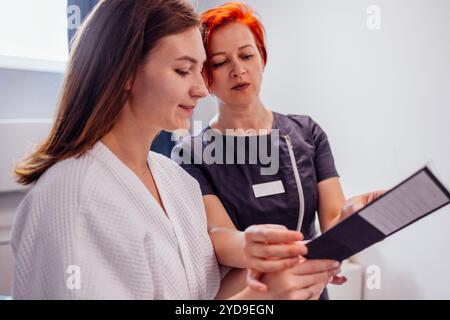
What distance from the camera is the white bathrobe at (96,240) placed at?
28.0 inches

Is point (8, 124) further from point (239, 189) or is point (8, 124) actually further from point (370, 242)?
point (370, 242)

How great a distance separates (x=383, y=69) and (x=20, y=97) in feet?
5.22

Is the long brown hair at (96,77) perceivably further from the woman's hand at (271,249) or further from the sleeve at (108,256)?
the woman's hand at (271,249)

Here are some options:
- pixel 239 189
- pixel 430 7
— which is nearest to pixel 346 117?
pixel 430 7

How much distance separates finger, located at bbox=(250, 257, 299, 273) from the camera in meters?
0.80

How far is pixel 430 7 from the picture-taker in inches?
73.2

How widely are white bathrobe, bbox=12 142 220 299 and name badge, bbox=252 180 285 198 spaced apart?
424mm

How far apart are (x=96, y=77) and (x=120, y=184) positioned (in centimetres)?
21

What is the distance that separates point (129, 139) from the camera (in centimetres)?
91

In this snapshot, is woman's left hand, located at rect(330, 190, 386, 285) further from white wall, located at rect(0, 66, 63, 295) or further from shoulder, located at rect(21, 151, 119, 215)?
white wall, located at rect(0, 66, 63, 295)

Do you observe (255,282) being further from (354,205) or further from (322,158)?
(322,158)

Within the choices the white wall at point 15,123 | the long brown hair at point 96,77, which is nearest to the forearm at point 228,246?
the long brown hair at point 96,77

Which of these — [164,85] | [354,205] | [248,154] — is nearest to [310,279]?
[354,205]

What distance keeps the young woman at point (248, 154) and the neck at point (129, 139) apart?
0.29 m
